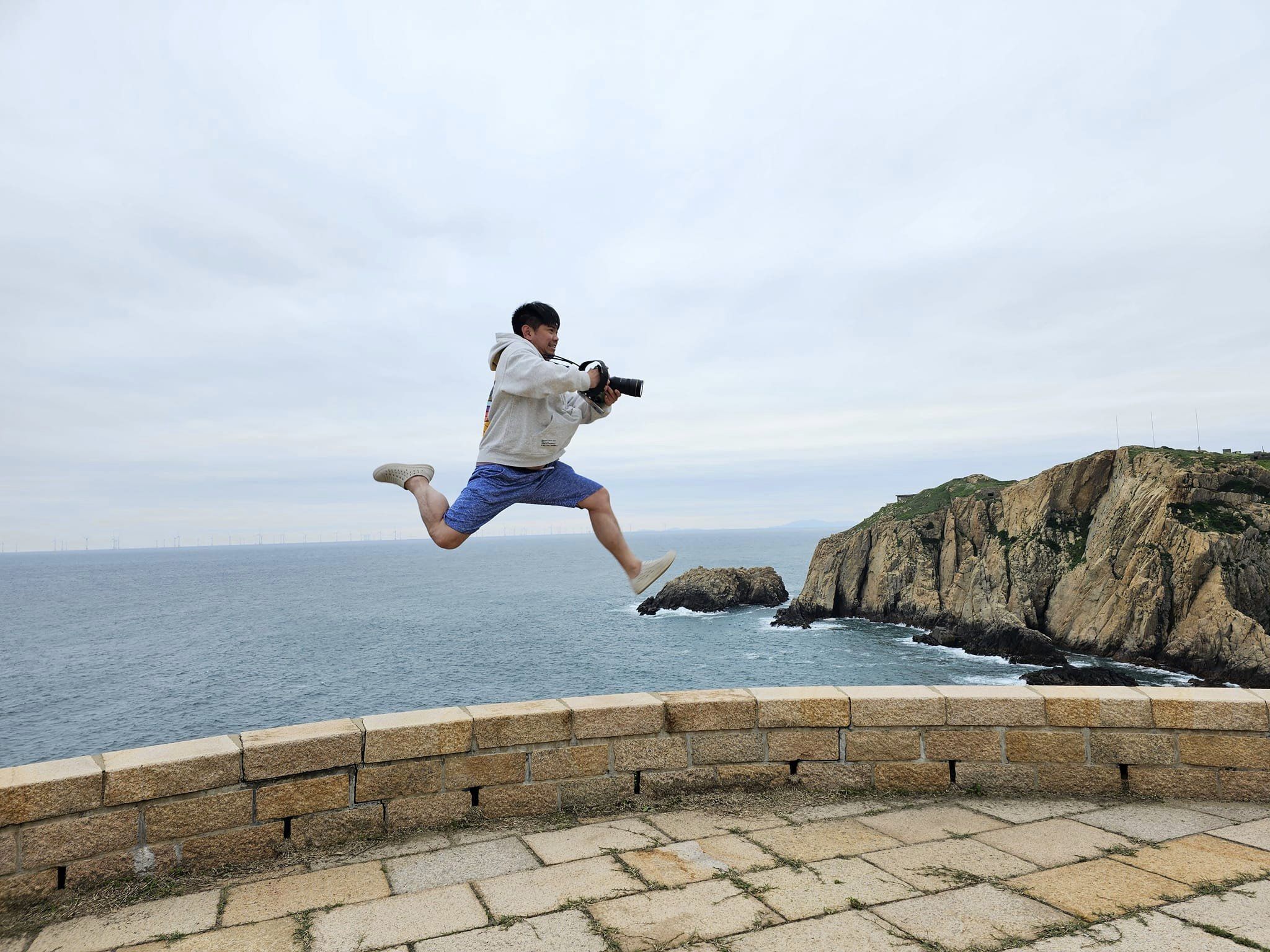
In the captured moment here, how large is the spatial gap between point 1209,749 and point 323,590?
99493 mm

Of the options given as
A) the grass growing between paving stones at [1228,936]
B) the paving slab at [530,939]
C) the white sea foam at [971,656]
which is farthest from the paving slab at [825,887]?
the white sea foam at [971,656]

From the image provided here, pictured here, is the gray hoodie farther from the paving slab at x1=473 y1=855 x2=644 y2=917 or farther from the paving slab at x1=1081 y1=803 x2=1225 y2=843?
the paving slab at x1=1081 y1=803 x2=1225 y2=843

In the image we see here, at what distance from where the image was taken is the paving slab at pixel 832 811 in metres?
4.54

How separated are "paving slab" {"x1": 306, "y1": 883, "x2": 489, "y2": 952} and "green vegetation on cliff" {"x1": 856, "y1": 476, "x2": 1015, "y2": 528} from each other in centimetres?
5002

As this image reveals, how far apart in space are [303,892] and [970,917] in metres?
3.01

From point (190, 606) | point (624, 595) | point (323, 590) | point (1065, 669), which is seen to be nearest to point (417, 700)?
point (1065, 669)

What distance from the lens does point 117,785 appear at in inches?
148

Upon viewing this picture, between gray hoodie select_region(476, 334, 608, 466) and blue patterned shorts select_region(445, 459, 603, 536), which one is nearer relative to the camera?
gray hoodie select_region(476, 334, 608, 466)

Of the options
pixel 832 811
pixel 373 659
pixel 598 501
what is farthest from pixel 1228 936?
pixel 373 659

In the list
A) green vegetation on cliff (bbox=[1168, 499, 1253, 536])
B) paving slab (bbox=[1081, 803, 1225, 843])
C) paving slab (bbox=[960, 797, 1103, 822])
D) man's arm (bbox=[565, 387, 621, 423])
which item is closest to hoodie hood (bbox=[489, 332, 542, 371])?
man's arm (bbox=[565, 387, 621, 423])

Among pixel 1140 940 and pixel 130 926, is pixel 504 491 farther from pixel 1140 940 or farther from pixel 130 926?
pixel 1140 940

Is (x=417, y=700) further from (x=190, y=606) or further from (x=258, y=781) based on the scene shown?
(x=190, y=606)

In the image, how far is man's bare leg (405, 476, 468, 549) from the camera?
11.8ft

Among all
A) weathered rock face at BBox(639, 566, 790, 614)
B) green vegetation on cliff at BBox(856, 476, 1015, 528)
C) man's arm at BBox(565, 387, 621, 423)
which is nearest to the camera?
man's arm at BBox(565, 387, 621, 423)
